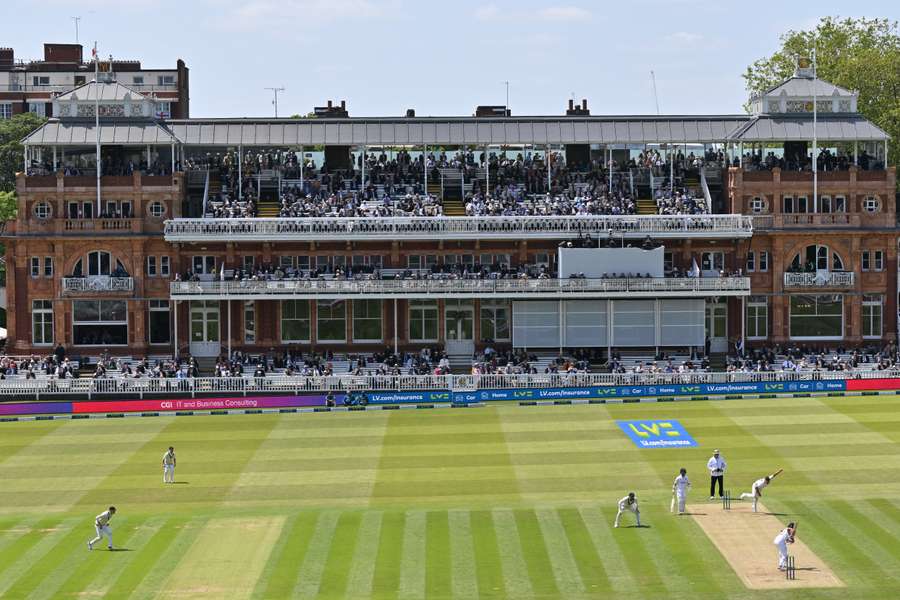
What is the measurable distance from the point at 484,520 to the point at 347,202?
119 feet

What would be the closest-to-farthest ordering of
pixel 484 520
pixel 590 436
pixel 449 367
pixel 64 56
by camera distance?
pixel 484 520
pixel 590 436
pixel 449 367
pixel 64 56

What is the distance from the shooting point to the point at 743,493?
4631 centimetres

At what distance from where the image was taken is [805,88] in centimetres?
8000

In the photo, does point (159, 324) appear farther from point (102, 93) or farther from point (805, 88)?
point (805, 88)

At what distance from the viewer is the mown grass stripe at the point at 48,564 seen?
1491 inches

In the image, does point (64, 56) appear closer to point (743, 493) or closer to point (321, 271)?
point (321, 271)

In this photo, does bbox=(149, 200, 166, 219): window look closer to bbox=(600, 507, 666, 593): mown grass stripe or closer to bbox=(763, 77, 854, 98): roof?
bbox=(763, 77, 854, 98): roof

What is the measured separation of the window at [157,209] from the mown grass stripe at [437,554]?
117 feet

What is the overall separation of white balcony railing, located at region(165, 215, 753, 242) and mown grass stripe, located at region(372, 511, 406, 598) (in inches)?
1233

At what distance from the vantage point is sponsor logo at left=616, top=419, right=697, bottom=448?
182 ft

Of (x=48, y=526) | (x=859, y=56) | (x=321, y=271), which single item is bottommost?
(x=48, y=526)

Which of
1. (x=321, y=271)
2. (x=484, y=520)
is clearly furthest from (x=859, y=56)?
(x=484, y=520)

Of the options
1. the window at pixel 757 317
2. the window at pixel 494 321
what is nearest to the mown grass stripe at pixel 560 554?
the window at pixel 494 321

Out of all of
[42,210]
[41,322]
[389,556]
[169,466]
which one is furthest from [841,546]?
[42,210]
